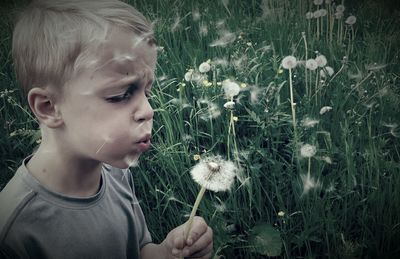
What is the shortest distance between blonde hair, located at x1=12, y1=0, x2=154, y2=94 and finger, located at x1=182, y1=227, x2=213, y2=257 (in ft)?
0.76

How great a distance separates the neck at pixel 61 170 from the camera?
1.67 feet

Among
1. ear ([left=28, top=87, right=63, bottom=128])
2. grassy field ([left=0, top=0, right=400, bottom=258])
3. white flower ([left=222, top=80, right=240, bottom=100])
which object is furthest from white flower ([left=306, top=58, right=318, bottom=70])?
ear ([left=28, top=87, right=63, bottom=128])

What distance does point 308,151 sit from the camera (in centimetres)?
62

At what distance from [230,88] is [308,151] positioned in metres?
0.14

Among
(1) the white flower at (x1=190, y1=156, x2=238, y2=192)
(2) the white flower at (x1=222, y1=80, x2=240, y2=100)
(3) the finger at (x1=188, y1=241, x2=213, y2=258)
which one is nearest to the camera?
(1) the white flower at (x1=190, y1=156, x2=238, y2=192)

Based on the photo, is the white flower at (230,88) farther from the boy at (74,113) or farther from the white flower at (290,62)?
the boy at (74,113)

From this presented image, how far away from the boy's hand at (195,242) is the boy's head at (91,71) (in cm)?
11

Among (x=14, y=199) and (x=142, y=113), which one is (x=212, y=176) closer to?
(x=142, y=113)

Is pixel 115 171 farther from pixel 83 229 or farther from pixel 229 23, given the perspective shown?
pixel 229 23

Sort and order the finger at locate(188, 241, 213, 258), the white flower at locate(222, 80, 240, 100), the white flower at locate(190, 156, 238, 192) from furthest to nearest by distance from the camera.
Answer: the white flower at locate(222, 80, 240, 100), the finger at locate(188, 241, 213, 258), the white flower at locate(190, 156, 238, 192)

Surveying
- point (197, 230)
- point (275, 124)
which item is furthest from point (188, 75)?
point (197, 230)

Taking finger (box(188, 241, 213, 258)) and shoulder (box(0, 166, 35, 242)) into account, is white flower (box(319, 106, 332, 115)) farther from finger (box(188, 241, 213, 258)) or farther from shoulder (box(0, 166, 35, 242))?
shoulder (box(0, 166, 35, 242))

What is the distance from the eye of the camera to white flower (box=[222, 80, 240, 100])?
661 millimetres

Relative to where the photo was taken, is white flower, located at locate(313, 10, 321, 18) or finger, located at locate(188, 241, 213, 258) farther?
white flower, located at locate(313, 10, 321, 18)
